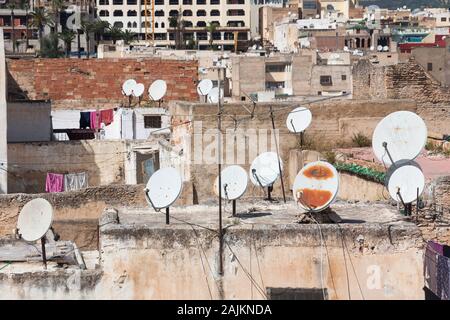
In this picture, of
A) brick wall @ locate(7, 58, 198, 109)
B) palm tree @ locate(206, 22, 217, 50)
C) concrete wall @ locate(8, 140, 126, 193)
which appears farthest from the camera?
palm tree @ locate(206, 22, 217, 50)

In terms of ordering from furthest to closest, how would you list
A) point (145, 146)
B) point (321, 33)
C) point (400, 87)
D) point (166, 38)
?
1. point (166, 38)
2. point (321, 33)
3. point (145, 146)
4. point (400, 87)

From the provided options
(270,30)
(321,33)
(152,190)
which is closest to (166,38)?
(270,30)

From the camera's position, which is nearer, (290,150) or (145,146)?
(290,150)

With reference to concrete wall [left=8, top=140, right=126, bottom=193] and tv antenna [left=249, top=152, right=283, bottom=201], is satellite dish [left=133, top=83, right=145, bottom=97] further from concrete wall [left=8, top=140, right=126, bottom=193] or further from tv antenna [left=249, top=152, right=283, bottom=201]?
tv antenna [left=249, top=152, right=283, bottom=201]

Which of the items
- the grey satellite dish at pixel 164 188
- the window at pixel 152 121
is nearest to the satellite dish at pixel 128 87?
the window at pixel 152 121

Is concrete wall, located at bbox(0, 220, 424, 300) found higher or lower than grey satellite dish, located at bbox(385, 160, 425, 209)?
lower

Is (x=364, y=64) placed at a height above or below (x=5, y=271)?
above

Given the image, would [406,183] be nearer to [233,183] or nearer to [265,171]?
[233,183]

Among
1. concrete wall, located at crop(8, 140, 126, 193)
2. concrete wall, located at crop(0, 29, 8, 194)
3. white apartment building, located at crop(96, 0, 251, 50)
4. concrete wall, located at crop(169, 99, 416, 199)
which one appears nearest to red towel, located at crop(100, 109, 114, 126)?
concrete wall, located at crop(8, 140, 126, 193)
